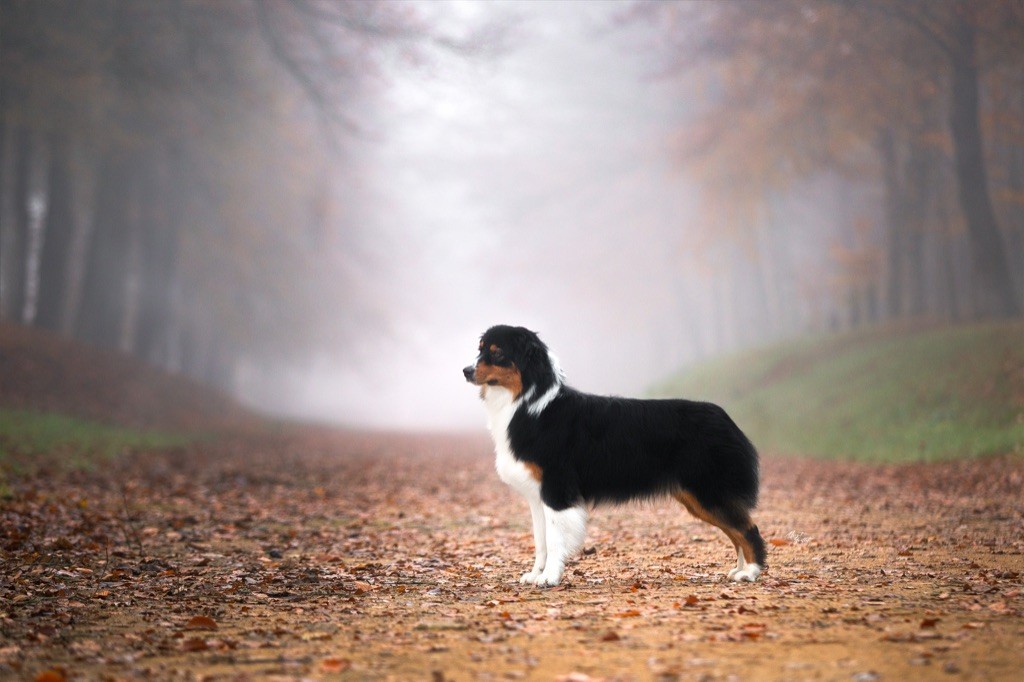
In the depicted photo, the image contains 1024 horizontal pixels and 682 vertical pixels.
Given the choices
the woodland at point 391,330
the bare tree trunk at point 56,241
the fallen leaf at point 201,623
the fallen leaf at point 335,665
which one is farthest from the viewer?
the bare tree trunk at point 56,241

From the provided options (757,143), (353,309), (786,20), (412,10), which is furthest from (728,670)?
(353,309)

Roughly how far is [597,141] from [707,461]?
3564cm

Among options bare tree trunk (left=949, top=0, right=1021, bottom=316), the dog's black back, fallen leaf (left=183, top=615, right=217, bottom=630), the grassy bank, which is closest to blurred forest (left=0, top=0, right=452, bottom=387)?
the grassy bank

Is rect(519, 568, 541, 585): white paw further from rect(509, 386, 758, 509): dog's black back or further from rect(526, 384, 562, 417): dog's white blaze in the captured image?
rect(526, 384, 562, 417): dog's white blaze

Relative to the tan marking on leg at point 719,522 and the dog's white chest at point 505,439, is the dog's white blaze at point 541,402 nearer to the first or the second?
the dog's white chest at point 505,439

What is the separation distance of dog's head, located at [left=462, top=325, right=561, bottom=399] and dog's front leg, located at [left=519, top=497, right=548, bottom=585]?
33.9 inches

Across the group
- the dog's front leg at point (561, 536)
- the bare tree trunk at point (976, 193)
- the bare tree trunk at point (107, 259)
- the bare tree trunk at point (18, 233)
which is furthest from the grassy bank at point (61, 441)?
the bare tree trunk at point (976, 193)

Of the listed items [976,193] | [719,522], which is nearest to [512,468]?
[719,522]

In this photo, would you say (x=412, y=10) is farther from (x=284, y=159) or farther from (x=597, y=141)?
→ (x=597, y=141)

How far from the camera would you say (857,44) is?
71.2ft

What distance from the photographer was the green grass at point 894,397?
15742mm

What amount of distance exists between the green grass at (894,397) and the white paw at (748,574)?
9113 millimetres

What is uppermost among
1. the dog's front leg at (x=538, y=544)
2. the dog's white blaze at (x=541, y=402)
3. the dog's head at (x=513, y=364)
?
the dog's head at (x=513, y=364)

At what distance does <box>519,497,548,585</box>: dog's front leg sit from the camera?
6.93 m
